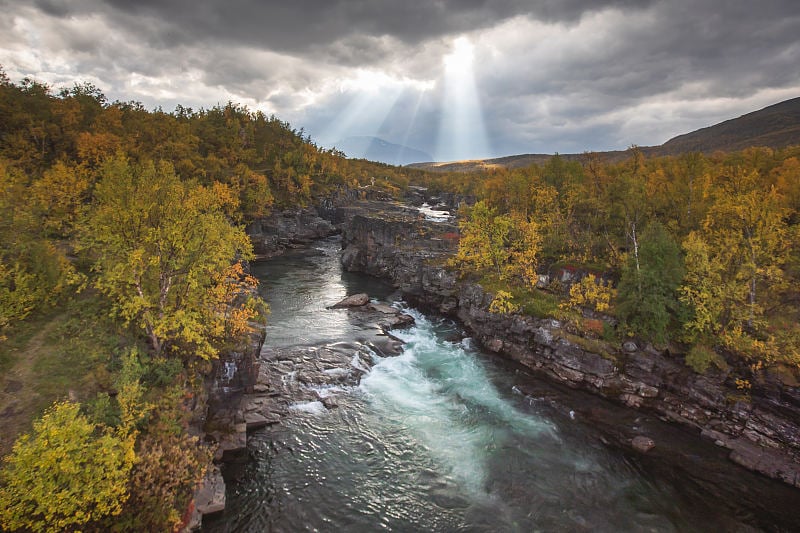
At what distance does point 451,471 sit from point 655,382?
23.1m

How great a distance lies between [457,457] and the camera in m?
27.0

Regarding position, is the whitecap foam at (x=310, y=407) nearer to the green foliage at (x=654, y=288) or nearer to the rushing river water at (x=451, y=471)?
the rushing river water at (x=451, y=471)

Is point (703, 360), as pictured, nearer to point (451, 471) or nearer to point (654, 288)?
point (654, 288)

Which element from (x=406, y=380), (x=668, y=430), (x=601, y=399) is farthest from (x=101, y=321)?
(x=668, y=430)

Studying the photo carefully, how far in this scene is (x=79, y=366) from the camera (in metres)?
20.7

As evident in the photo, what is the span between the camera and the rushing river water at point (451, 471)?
21.8m

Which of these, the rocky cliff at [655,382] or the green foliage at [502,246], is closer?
the rocky cliff at [655,382]

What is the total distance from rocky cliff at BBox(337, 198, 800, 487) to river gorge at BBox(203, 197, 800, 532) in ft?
Result: 4.03

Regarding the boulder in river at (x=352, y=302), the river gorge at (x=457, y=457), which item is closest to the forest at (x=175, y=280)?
the river gorge at (x=457, y=457)

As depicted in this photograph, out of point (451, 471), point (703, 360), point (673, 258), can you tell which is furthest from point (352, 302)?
point (703, 360)

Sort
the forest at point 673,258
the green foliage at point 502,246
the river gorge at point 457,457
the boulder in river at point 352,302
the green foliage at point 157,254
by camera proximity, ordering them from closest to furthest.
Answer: the river gorge at point 457,457
the green foliage at point 157,254
the forest at point 673,258
the green foliage at point 502,246
the boulder in river at point 352,302

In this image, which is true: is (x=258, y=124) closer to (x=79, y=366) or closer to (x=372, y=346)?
(x=372, y=346)

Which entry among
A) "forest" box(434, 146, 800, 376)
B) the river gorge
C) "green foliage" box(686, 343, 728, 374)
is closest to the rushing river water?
the river gorge

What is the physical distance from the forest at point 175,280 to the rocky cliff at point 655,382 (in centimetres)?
161
